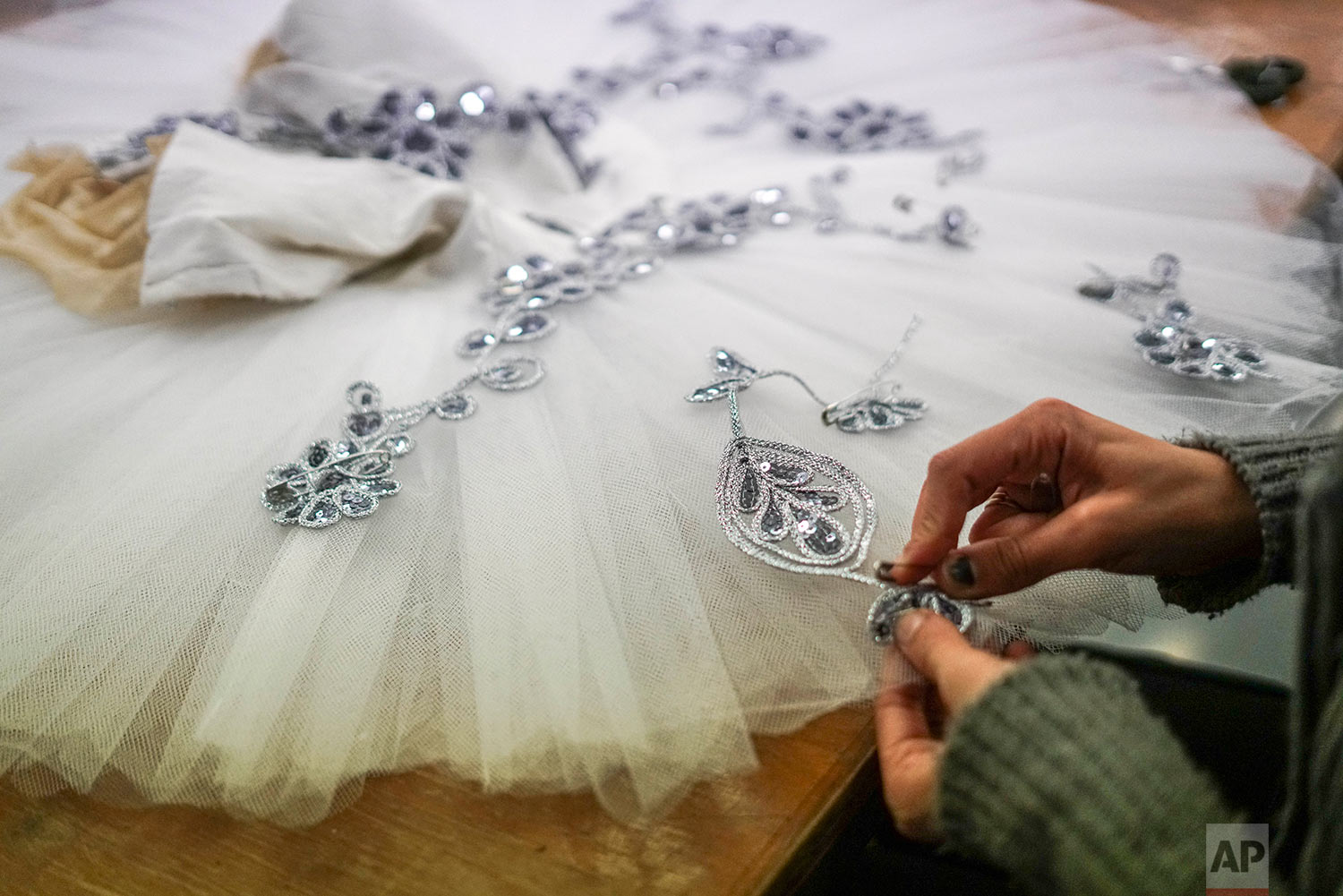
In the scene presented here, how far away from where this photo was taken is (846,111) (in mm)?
978

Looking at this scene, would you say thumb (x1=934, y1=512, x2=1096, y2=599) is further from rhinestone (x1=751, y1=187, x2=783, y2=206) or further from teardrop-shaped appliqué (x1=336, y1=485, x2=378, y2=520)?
rhinestone (x1=751, y1=187, x2=783, y2=206)

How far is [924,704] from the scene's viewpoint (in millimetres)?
460

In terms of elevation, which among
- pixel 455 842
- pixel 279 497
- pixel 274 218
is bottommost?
pixel 455 842

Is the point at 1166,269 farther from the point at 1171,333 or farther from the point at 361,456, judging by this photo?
the point at 361,456

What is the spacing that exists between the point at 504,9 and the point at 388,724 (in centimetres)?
100

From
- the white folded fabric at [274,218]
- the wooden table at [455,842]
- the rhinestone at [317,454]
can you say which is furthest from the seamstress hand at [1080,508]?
the white folded fabric at [274,218]

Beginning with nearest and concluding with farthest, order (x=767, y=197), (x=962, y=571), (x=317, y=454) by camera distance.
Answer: (x=962, y=571) < (x=317, y=454) < (x=767, y=197)

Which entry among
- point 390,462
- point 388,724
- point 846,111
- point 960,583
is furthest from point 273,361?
point 846,111

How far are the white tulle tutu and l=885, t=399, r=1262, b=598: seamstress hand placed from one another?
0.14 ft

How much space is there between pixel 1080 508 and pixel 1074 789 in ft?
0.50

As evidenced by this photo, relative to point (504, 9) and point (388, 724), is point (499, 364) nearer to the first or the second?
point (388, 724)

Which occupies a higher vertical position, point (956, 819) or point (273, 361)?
point (273, 361)

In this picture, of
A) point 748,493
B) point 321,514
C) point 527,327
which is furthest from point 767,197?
point 321,514

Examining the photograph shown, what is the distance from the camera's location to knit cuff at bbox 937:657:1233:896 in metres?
0.34
